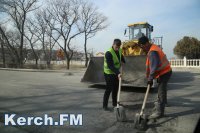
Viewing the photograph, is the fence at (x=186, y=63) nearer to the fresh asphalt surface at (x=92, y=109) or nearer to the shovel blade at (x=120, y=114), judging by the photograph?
the fresh asphalt surface at (x=92, y=109)

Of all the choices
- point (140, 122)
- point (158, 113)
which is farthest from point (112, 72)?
point (140, 122)

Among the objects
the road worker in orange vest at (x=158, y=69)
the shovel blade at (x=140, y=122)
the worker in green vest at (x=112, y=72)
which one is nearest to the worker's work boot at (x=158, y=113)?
the road worker in orange vest at (x=158, y=69)

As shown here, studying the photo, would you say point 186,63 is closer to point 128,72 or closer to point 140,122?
point 128,72

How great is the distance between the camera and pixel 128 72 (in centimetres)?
1055

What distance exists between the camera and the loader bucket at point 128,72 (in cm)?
1005

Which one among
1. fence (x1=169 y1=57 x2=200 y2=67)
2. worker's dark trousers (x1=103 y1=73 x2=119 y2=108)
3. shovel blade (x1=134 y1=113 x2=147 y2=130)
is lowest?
shovel blade (x1=134 y1=113 x2=147 y2=130)

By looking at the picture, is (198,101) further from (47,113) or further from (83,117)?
(47,113)

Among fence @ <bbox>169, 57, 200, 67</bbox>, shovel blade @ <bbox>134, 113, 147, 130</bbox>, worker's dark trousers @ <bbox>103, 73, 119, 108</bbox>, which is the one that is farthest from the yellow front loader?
fence @ <bbox>169, 57, 200, 67</bbox>

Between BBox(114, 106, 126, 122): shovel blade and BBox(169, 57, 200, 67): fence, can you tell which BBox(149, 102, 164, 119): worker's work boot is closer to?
BBox(114, 106, 126, 122): shovel blade

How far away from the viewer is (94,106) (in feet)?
23.4

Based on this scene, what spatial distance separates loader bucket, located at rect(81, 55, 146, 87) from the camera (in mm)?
10055

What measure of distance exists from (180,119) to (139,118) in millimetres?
975

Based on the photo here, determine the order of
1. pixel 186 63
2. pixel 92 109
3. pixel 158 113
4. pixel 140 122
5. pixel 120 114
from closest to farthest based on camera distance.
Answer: pixel 140 122, pixel 120 114, pixel 158 113, pixel 92 109, pixel 186 63

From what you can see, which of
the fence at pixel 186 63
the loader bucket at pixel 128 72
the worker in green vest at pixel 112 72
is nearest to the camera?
the worker in green vest at pixel 112 72
